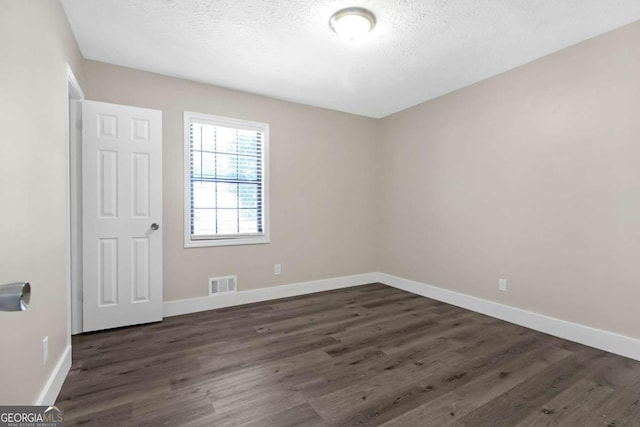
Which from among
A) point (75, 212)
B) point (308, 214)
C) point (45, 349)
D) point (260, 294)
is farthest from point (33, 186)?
point (308, 214)

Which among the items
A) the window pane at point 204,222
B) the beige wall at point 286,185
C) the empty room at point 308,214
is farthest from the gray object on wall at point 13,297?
the window pane at point 204,222

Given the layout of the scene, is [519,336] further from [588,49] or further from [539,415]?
[588,49]

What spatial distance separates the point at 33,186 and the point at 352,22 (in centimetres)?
234

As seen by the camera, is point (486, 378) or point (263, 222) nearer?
point (486, 378)

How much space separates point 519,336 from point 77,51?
192 inches

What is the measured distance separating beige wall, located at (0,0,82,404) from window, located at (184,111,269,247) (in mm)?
1381

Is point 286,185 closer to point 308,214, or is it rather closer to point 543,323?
point 308,214

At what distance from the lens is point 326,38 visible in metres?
2.63

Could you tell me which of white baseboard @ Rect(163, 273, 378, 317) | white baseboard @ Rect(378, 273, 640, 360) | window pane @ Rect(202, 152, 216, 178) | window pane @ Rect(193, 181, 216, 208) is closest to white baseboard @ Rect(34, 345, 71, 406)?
white baseboard @ Rect(163, 273, 378, 317)

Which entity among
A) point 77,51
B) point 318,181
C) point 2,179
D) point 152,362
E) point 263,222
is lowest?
point 152,362

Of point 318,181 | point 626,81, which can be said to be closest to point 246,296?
point 318,181

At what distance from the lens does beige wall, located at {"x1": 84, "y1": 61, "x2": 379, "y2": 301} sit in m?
3.36

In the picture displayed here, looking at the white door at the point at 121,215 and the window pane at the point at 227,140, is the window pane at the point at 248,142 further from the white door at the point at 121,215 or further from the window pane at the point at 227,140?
the white door at the point at 121,215

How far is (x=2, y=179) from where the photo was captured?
4.23 ft
